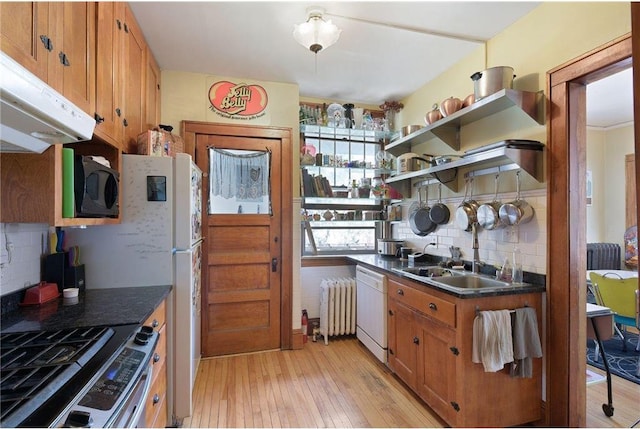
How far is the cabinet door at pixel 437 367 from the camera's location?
5.95 ft

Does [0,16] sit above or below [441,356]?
above

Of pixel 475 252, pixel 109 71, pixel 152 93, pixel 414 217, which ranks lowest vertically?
pixel 475 252

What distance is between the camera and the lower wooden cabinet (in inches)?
56.1

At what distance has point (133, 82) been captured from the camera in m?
2.05

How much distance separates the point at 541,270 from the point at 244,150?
2657 mm

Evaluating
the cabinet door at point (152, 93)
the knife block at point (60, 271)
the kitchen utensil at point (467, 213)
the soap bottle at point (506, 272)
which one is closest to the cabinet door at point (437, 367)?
the soap bottle at point (506, 272)

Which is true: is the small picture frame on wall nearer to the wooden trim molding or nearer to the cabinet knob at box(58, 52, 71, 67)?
the wooden trim molding

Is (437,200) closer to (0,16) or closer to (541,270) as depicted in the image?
(541,270)

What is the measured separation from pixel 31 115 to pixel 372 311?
263cm

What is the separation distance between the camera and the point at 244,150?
119 inches

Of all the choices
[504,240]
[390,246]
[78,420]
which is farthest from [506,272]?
[78,420]

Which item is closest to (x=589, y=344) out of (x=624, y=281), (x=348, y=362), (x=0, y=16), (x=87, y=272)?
(x=624, y=281)

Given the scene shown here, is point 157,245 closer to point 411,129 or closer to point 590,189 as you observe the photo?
point 411,129

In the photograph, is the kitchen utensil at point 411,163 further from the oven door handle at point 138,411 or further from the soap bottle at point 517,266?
the oven door handle at point 138,411
